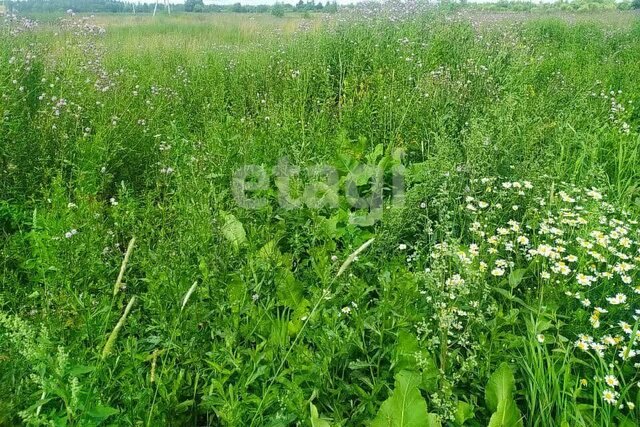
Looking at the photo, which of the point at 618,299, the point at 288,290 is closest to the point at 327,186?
the point at 288,290

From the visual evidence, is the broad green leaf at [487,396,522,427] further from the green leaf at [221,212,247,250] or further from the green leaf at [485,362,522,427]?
the green leaf at [221,212,247,250]

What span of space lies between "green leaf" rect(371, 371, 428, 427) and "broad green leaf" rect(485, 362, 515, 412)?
0.97 feet

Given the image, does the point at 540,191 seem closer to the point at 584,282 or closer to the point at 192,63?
the point at 584,282

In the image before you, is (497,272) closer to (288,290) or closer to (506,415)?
(506,415)

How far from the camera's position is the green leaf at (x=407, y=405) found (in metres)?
1.57

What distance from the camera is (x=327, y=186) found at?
302 centimetres

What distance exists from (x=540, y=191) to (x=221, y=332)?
78.4 inches

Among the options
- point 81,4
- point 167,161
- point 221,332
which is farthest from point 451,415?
point 81,4

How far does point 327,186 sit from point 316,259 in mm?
729

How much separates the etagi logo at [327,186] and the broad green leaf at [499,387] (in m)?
1.18

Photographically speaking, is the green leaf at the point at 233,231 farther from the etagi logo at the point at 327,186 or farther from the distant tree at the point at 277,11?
the distant tree at the point at 277,11

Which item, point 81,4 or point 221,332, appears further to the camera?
point 81,4

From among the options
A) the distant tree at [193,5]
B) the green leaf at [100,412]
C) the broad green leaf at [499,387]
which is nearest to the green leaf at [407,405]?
the broad green leaf at [499,387]

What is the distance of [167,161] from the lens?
11.5ft
